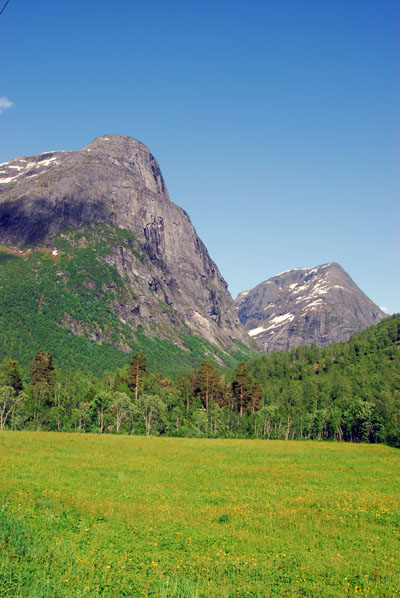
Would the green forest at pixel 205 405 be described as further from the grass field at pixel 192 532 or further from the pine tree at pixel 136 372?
the grass field at pixel 192 532

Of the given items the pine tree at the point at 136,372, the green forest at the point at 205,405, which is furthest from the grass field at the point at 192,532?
the pine tree at the point at 136,372

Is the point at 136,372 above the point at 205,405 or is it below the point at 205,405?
above

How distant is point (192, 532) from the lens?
20.7 metres

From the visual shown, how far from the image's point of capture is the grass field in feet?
49.9

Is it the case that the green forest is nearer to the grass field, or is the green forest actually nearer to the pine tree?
the pine tree

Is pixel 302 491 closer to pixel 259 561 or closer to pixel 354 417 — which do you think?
pixel 259 561

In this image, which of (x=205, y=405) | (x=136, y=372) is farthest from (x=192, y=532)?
(x=136, y=372)

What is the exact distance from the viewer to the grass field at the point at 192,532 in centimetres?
1520

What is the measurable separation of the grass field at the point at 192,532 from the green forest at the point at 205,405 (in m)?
59.6

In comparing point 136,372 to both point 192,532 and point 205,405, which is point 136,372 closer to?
point 205,405

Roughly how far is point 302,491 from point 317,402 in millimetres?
99710

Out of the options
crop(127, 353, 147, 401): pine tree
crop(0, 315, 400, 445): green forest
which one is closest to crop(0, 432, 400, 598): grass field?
crop(0, 315, 400, 445): green forest

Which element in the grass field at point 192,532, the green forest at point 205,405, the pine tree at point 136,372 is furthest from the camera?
the pine tree at point 136,372

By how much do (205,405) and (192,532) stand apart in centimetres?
9573
